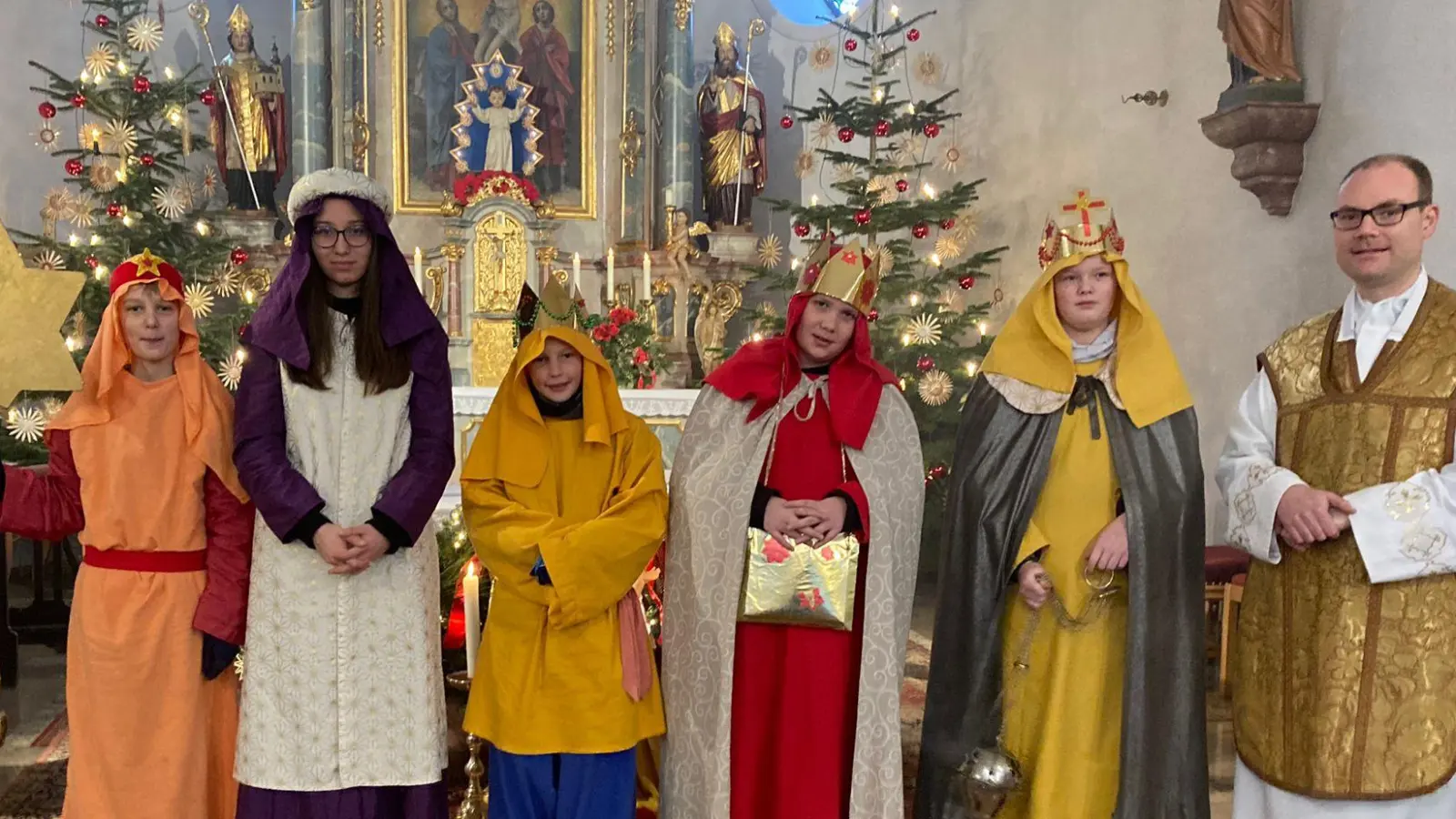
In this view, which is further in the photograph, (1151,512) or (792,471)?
(792,471)

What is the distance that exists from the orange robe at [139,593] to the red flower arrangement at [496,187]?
6127 millimetres

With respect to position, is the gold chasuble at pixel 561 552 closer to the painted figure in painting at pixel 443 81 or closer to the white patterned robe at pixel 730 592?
the white patterned robe at pixel 730 592

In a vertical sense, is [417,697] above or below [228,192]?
below

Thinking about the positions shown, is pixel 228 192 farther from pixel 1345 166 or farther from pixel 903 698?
pixel 1345 166

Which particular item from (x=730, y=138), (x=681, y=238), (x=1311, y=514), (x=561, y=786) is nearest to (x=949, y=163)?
(x=730, y=138)

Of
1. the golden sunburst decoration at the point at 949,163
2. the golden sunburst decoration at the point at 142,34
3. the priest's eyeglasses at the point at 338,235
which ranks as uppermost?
the golden sunburst decoration at the point at 142,34

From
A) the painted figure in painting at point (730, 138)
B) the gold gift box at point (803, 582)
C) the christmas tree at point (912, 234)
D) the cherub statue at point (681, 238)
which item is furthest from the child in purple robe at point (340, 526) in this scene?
the painted figure in painting at point (730, 138)

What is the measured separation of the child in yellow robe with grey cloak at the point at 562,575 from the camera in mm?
2932

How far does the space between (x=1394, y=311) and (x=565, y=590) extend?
2.18m

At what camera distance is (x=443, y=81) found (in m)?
9.35

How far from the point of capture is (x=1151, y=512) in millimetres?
2873

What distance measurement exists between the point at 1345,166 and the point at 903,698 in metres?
3.14

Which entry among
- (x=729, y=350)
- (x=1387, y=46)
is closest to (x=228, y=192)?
(x=729, y=350)

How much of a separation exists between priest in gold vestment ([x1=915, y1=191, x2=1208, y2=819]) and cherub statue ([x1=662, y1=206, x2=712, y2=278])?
20.0 feet
